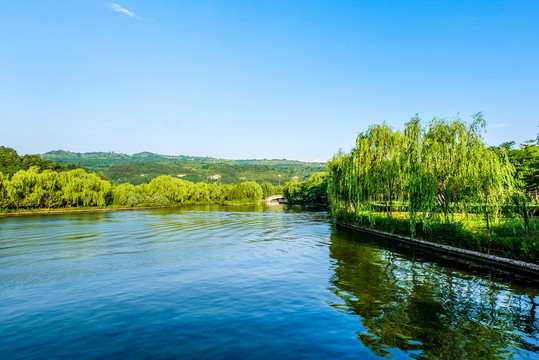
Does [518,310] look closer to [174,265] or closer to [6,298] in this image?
[174,265]

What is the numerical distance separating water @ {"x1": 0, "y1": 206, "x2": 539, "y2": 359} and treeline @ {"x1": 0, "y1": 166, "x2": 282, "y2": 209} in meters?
50.7

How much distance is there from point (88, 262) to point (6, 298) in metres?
7.14

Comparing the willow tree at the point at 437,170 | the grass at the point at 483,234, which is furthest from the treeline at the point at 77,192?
the grass at the point at 483,234

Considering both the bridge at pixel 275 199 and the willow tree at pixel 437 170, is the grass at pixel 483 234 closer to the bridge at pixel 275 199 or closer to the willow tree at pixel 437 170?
the willow tree at pixel 437 170

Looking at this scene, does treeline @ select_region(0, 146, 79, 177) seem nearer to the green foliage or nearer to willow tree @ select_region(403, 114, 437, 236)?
the green foliage

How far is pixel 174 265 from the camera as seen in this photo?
67.5 ft

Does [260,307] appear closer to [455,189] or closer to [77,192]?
[455,189]

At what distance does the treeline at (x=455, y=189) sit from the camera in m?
20.4

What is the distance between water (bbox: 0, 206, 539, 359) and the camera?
30.5 feet

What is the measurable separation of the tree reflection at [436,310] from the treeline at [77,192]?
70.9 metres

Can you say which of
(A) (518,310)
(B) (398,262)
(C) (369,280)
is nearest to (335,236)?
(B) (398,262)

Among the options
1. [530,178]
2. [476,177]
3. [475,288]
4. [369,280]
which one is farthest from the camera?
[530,178]

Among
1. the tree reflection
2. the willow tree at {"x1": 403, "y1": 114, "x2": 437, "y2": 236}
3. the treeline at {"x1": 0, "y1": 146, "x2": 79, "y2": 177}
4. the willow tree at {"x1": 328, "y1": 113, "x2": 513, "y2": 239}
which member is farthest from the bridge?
the tree reflection

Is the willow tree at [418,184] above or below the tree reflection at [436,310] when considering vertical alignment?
above
